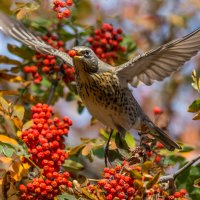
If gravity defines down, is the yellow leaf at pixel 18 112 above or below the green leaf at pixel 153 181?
above

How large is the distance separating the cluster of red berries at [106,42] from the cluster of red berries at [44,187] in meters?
1.39

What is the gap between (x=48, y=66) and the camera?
4137 millimetres

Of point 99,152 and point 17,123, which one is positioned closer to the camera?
point 17,123

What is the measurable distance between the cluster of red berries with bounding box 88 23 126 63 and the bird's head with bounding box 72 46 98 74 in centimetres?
14

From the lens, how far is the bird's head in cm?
399

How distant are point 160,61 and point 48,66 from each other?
770 mm

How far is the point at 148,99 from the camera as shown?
244 inches

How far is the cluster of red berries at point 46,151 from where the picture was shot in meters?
3.04

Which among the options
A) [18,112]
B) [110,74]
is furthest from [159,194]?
[110,74]

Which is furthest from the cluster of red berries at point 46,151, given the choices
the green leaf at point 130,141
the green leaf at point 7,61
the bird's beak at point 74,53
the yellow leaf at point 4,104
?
the green leaf at point 7,61

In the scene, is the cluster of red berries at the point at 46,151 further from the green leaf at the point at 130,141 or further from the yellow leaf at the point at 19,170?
the green leaf at the point at 130,141

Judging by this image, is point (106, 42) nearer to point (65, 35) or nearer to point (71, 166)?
point (65, 35)

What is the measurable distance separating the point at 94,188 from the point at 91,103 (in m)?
1.25

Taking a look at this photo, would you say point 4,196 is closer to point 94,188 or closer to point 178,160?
point 94,188
